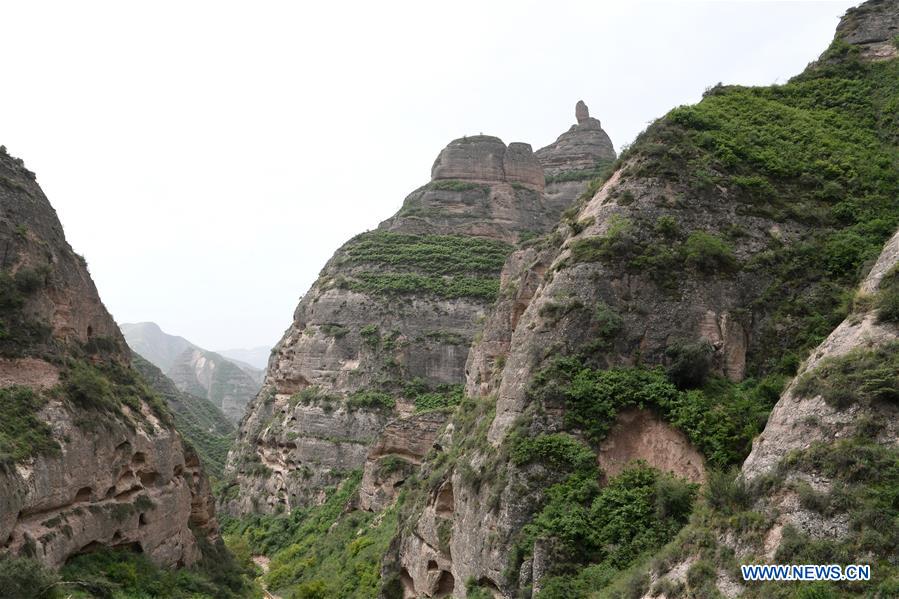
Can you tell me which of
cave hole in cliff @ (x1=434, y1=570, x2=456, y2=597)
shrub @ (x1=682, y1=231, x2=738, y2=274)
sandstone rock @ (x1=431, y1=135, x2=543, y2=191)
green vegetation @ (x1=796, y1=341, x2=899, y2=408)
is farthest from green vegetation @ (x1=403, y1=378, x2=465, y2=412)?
green vegetation @ (x1=796, y1=341, x2=899, y2=408)

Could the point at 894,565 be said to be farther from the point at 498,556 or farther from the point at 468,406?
the point at 468,406

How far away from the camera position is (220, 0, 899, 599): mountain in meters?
12.9

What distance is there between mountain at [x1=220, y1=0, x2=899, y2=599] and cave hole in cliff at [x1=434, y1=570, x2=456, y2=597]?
0.08m

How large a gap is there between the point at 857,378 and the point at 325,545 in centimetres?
3333

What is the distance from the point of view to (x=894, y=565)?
1070 cm

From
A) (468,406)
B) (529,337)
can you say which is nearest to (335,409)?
(468,406)

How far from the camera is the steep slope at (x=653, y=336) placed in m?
18.4

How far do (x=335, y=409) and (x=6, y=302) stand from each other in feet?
101

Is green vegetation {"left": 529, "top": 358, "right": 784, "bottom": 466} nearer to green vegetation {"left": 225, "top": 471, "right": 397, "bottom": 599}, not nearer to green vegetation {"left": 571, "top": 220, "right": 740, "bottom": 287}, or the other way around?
green vegetation {"left": 571, "top": 220, "right": 740, "bottom": 287}

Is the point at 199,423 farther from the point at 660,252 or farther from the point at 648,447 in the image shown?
the point at 648,447

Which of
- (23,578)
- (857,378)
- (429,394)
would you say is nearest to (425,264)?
(429,394)

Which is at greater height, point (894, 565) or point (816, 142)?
point (816, 142)

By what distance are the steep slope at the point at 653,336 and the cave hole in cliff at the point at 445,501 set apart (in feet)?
0.29

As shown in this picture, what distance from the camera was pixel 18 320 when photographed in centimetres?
2225
